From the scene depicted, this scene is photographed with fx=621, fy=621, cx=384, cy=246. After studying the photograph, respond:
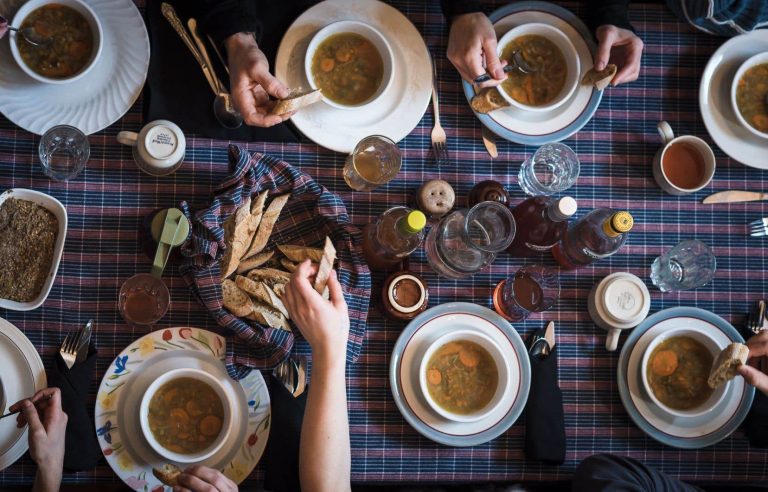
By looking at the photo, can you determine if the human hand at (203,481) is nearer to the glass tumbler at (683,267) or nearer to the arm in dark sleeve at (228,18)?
the arm in dark sleeve at (228,18)

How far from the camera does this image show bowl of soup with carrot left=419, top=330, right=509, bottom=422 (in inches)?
76.7

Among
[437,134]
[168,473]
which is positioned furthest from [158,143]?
[168,473]

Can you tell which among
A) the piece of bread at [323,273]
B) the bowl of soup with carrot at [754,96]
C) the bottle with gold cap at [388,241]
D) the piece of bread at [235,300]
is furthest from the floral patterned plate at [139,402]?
the bowl of soup with carrot at [754,96]

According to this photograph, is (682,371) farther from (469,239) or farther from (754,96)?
(754,96)

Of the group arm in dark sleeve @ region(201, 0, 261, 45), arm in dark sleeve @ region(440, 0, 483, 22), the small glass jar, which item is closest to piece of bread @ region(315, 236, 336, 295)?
the small glass jar

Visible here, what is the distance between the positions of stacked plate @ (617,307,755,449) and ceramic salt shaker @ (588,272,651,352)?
0.06 metres

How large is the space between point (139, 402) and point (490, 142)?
138cm

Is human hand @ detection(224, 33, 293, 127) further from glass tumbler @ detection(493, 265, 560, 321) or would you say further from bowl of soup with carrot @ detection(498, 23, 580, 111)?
glass tumbler @ detection(493, 265, 560, 321)

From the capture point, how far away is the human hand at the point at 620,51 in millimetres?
1999

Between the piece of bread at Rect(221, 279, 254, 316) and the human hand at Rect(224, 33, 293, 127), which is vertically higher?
the human hand at Rect(224, 33, 293, 127)

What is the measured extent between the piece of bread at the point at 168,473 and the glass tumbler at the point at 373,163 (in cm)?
103

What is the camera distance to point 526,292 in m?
2.02

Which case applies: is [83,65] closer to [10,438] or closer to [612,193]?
[10,438]

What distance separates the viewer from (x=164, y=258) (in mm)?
1847
